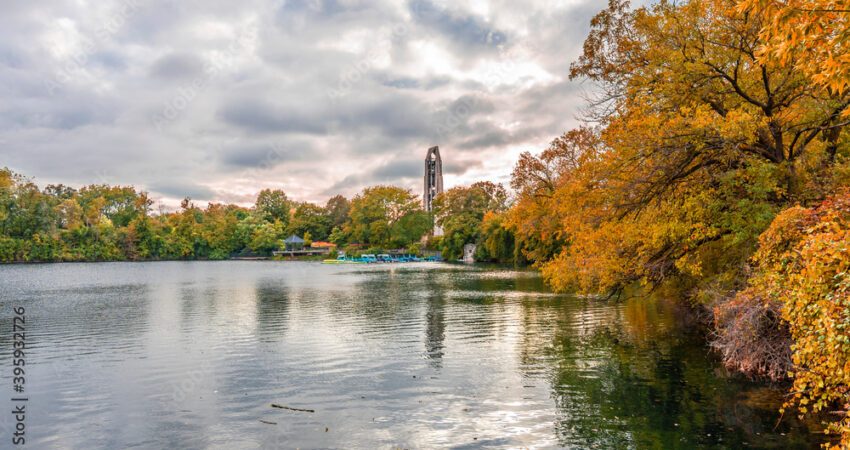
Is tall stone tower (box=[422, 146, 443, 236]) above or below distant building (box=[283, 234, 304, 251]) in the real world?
above

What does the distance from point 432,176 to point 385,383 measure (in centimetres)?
13974

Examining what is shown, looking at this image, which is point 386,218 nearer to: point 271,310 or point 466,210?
point 466,210

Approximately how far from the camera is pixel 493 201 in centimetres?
11356

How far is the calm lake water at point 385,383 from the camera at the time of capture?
11055 millimetres

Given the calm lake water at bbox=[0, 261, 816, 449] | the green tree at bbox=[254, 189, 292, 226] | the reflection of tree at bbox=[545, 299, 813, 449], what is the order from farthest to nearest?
the green tree at bbox=[254, 189, 292, 226] < the calm lake water at bbox=[0, 261, 816, 449] < the reflection of tree at bbox=[545, 299, 813, 449]

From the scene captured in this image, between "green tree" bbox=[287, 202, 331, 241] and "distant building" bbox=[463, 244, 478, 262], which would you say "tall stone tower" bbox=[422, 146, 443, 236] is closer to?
"green tree" bbox=[287, 202, 331, 241]

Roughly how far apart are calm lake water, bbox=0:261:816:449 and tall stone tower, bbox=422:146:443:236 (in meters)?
122

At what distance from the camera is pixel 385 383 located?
15.0 metres

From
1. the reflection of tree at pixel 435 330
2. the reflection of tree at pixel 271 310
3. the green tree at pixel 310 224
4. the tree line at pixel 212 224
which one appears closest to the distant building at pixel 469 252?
the tree line at pixel 212 224

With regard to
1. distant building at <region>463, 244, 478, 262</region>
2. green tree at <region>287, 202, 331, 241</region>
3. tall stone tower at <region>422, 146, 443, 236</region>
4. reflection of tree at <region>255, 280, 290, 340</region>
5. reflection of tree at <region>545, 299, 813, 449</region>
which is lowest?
reflection of tree at <region>545, 299, 813, 449</region>

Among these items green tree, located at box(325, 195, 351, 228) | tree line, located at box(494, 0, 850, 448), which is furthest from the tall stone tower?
tree line, located at box(494, 0, 850, 448)

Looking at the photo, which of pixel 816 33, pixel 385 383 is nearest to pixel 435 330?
pixel 385 383

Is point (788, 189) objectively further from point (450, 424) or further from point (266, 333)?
point (266, 333)

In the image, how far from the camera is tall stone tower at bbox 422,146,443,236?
15025cm
